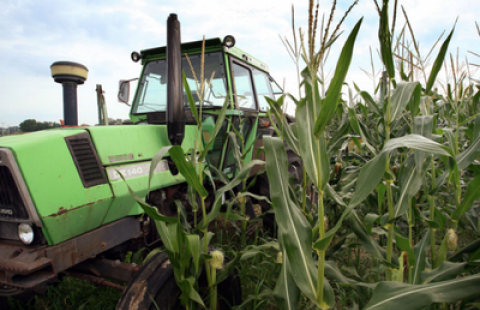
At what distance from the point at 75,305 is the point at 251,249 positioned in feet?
4.86

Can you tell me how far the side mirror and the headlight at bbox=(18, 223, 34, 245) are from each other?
1.96 metres

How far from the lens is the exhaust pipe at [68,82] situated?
437cm

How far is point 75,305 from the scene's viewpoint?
2.03 meters

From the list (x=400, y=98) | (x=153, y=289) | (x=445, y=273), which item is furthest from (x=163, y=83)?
(x=445, y=273)

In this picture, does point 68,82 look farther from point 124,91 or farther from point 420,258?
point 420,258

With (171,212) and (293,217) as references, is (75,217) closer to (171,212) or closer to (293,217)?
(171,212)

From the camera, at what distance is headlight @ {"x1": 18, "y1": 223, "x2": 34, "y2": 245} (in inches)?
57.5

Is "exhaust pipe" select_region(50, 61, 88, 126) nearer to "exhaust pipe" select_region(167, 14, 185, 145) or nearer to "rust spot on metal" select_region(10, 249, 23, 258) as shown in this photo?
"exhaust pipe" select_region(167, 14, 185, 145)

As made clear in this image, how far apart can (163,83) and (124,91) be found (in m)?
0.47

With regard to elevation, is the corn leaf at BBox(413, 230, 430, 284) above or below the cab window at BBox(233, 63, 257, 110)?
below

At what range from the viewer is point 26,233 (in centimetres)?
147

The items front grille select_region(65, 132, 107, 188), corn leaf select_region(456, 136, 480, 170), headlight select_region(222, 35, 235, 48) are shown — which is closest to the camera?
corn leaf select_region(456, 136, 480, 170)

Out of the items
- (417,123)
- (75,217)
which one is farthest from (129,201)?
(417,123)

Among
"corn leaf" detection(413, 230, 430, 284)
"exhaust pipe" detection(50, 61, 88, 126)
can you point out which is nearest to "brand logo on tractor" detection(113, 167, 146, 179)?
"corn leaf" detection(413, 230, 430, 284)
